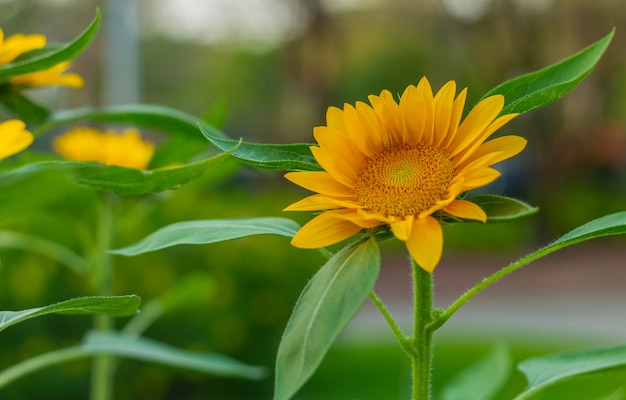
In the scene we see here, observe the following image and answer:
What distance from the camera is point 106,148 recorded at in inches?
52.1

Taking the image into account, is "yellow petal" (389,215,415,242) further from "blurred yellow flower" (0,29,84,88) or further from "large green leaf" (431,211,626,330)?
"blurred yellow flower" (0,29,84,88)

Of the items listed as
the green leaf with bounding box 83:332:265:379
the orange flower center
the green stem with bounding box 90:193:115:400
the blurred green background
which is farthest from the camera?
the blurred green background

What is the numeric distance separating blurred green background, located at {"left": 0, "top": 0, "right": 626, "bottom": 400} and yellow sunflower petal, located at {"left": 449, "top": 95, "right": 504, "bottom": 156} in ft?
0.96

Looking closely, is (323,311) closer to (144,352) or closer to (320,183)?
(320,183)

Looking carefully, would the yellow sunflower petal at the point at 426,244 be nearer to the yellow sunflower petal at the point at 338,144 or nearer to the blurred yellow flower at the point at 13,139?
the yellow sunflower petal at the point at 338,144

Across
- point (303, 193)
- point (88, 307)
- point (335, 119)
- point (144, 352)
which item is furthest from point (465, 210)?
point (303, 193)

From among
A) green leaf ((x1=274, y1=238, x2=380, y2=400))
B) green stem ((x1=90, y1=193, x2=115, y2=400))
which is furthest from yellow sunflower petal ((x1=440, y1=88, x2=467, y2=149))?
green stem ((x1=90, y1=193, x2=115, y2=400))

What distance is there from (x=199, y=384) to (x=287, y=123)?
37.7 ft

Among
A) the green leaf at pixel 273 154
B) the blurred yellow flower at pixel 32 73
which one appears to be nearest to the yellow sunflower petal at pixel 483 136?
the green leaf at pixel 273 154

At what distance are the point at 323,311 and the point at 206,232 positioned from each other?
159mm

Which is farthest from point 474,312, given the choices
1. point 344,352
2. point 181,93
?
point 181,93

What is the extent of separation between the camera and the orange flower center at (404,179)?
0.55 meters

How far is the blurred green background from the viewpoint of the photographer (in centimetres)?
302

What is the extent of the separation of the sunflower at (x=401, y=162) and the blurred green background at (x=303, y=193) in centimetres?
21
